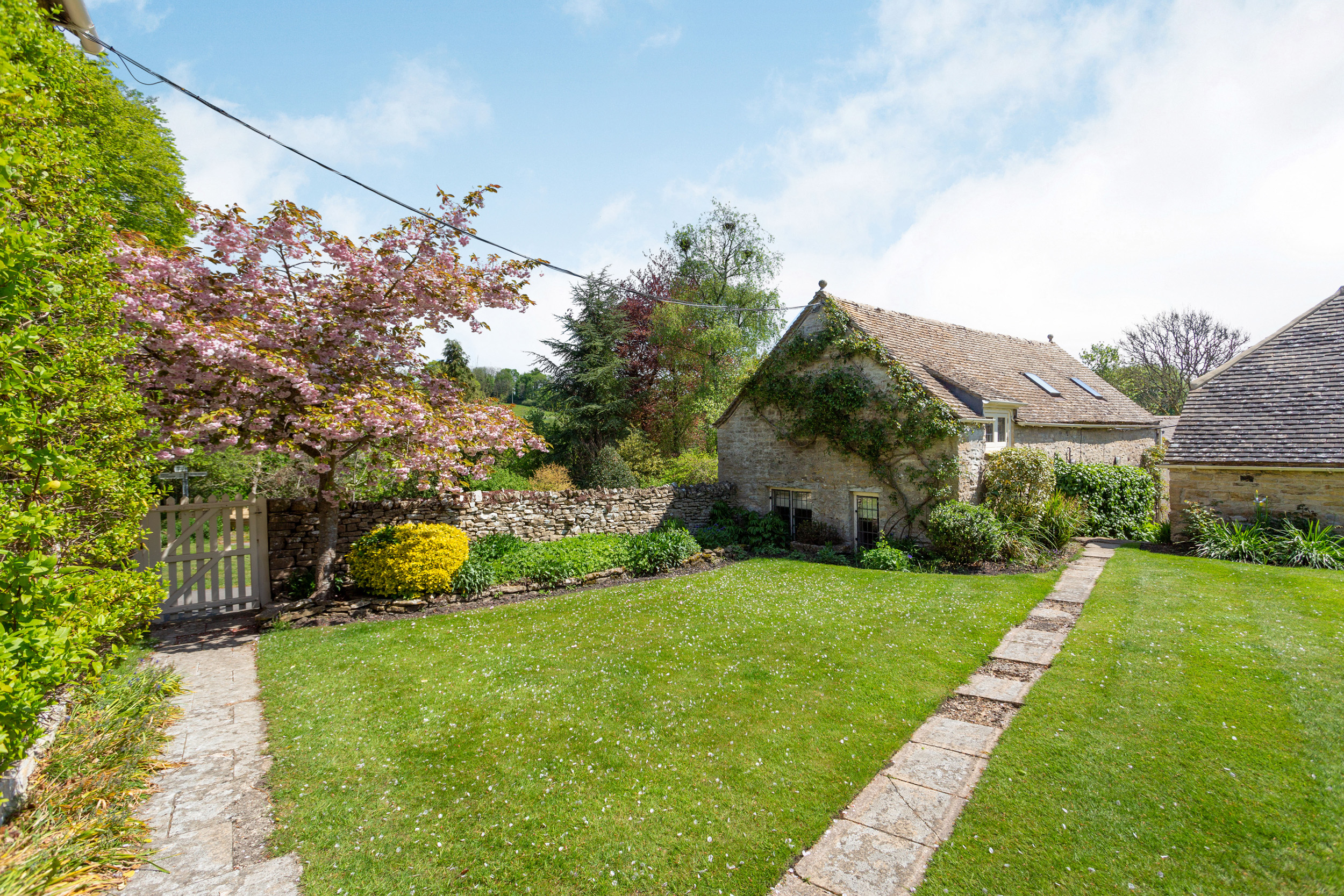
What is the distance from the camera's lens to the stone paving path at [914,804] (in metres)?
3.71

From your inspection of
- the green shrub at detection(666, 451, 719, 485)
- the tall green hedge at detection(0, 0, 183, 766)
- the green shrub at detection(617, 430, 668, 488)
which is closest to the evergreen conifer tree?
the green shrub at detection(617, 430, 668, 488)

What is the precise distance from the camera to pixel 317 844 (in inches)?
161

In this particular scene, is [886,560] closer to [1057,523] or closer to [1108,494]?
[1057,523]

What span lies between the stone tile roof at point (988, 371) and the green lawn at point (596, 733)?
6.74m

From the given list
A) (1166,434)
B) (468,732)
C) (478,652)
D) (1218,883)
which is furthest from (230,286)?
(1166,434)

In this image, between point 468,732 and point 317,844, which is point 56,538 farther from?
point 468,732

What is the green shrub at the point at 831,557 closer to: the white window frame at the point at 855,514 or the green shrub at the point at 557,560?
the white window frame at the point at 855,514

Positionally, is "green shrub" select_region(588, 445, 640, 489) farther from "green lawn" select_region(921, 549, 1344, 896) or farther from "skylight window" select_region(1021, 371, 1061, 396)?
"skylight window" select_region(1021, 371, 1061, 396)

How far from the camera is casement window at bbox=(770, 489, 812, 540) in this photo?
16.2 m

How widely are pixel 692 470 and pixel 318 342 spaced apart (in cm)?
1399

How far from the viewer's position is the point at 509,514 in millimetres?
12898

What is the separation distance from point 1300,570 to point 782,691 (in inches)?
464

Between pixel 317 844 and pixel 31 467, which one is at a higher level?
pixel 31 467

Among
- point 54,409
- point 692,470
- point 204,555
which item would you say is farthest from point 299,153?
point 692,470
